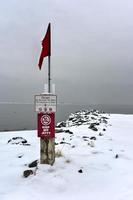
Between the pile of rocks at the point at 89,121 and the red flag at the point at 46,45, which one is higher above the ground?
the red flag at the point at 46,45

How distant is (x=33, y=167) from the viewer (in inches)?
260

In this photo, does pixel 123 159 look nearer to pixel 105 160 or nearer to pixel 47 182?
pixel 105 160

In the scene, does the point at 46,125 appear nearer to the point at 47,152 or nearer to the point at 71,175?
the point at 47,152

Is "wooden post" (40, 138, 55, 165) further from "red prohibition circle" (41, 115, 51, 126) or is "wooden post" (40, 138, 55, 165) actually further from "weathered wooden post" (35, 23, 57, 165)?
"red prohibition circle" (41, 115, 51, 126)

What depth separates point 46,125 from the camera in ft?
22.3

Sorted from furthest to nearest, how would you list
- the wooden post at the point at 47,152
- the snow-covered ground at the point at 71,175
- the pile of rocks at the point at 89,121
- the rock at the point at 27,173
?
the pile of rocks at the point at 89,121 < the wooden post at the point at 47,152 < the rock at the point at 27,173 < the snow-covered ground at the point at 71,175

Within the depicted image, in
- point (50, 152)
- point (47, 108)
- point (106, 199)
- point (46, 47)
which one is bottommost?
point (106, 199)

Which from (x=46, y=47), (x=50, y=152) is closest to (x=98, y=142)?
(x=50, y=152)

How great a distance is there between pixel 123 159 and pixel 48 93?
9.83ft

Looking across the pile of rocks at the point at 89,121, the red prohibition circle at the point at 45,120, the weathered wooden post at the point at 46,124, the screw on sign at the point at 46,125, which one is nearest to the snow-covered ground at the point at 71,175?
the weathered wooden post at the point at 46,124

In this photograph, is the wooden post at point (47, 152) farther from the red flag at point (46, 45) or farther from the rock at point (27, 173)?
the red flag at point (46, 45)

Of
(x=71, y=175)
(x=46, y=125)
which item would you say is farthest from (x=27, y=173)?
(x=46, y=125)

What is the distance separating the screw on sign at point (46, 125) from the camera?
676cm

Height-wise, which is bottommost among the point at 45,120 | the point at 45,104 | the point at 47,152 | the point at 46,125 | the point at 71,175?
the point at 71,175
